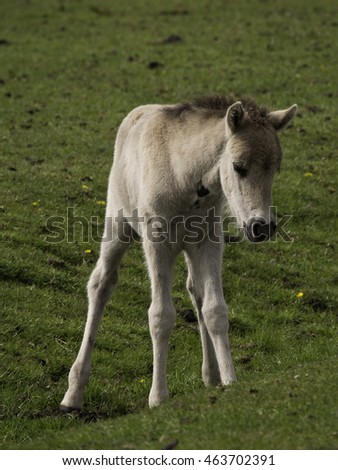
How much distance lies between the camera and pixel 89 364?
32.8 feet

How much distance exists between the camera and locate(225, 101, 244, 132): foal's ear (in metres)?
8.34

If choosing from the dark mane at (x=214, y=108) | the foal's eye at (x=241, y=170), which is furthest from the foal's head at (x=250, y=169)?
the dark mane at (x=214, y=108)

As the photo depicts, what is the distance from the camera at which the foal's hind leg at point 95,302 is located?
9812 mm

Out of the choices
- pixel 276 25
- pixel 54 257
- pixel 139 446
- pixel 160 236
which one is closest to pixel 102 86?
pixel 276 25

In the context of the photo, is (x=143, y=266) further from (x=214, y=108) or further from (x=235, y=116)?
(x=235, y=116)

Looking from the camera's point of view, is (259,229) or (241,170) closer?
(259,229)

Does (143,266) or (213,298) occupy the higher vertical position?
(213,298)

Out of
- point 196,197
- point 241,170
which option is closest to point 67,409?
point 196,197

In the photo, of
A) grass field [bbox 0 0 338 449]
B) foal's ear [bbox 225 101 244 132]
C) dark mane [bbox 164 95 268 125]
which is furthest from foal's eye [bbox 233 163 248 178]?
grass field [bbox 0 0 338 449]

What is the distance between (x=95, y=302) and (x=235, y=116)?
A: 121 inches

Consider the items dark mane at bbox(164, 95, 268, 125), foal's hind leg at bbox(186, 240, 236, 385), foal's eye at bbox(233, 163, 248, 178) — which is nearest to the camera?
foal's eye at bbox(233, 163, 248, 178)

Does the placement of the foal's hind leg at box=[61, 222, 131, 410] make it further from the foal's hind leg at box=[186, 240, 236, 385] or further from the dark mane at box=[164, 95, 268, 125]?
the dark mane at box=[164, 95, 268, 125]

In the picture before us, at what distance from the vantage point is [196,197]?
8898mm

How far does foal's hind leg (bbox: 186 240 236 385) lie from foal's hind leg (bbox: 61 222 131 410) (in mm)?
1103
